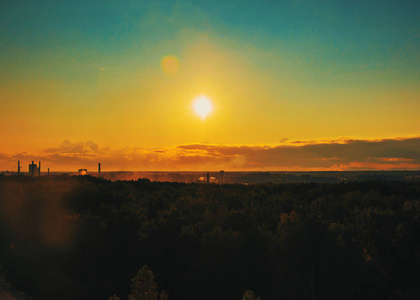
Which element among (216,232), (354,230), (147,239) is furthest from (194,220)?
(354,230)

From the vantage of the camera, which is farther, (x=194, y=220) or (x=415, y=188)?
(x=415, y=188)

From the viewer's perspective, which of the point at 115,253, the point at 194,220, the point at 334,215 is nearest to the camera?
the point at 115,253

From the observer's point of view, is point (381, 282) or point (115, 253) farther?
point (115, 253)

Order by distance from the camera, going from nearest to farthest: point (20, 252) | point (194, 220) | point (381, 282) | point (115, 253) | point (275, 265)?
point (381, 282)
point (275, 265)
point (20, 252)
point (115, 253)
point (194, 220)

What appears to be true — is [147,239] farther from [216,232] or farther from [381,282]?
[381,282]

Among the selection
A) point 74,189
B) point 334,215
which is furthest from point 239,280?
point 74,189

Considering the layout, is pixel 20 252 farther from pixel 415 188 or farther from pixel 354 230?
pixel 415 188

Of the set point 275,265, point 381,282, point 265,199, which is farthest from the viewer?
point 265,199

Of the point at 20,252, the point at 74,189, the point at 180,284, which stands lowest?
the point at 180,284

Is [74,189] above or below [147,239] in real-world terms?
above
